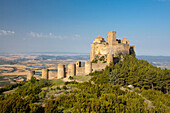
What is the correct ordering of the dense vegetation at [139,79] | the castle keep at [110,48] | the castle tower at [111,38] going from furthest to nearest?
the castle tower at [111,38] < the castle keep at [110,48] < the dense vegetation at [139,79]

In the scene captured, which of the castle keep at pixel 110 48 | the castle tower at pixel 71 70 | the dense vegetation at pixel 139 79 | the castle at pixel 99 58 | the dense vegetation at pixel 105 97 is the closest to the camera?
the dense vegetation at pixel 105 97

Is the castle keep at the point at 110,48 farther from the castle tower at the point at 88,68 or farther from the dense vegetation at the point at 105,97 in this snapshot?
the castle tower at the point at 88,68

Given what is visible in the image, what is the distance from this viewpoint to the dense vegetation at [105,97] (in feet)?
36.1

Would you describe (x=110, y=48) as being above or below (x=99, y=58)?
above

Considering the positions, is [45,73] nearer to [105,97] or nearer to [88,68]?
[88,68]

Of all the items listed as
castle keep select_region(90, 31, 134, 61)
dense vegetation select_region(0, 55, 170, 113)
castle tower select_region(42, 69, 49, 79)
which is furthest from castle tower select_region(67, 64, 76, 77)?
castle keep select_region(90, 31, 134, 61)

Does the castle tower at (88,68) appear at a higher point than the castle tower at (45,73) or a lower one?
higher

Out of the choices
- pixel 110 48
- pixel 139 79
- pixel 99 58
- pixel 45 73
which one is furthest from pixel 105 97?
pixel 110 48

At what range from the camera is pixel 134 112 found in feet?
36.8

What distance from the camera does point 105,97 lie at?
13.8m

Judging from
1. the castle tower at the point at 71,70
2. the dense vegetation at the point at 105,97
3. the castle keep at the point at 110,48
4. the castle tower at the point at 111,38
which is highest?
the castle tower at the point at 111,38

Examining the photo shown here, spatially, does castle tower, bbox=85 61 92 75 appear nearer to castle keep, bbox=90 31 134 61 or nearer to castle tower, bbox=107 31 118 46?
castle keep, bbox=90 31 134 61

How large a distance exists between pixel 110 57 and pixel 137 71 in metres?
6.55

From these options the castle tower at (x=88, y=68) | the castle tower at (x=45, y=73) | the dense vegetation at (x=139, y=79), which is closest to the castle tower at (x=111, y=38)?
the castle tower at (x=88, y=68)
